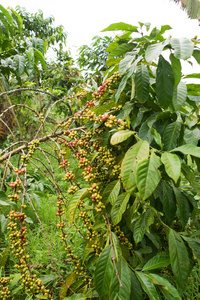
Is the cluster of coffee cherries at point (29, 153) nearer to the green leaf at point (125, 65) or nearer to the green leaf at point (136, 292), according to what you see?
the green leaf at point (125, 65)

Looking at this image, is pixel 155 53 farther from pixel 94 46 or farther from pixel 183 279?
pixel 94 46

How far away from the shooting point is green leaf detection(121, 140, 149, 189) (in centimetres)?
70

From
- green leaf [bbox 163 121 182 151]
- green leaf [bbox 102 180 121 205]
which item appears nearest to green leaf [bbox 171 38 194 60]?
green leaf [bbox 163 121 182 151]

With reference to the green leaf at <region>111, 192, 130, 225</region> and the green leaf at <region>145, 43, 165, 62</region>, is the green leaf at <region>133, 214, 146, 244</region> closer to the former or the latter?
the green leaf at <region>111, 192, 130, 225</region>

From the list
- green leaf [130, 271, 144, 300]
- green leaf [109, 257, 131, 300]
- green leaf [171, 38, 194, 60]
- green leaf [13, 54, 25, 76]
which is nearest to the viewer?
green leaf [171, 38, 194, 60]

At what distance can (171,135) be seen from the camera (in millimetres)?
813

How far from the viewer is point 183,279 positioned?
32.2 inches

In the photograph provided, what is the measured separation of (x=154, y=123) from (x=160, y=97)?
0.62ft

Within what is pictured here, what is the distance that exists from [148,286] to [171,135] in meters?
0.54

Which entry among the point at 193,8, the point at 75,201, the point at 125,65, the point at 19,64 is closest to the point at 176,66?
the point at 125,65

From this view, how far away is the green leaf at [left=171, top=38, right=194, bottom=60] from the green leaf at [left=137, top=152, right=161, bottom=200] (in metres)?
0.31

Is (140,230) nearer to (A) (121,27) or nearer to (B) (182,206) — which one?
(B) (182,206)

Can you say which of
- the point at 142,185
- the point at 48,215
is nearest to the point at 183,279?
the point at 142,185

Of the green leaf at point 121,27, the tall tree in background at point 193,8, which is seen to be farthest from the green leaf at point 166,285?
the tall tree in background at point 193,8
